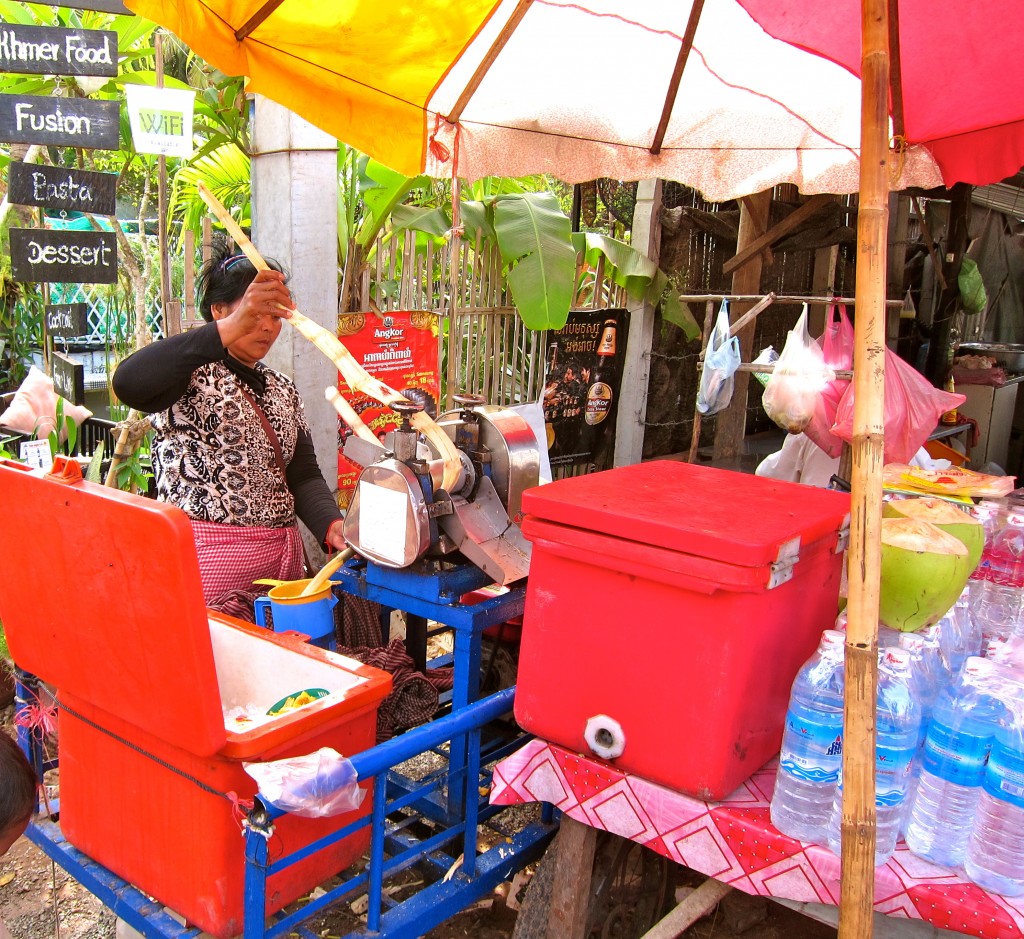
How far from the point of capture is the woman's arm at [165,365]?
2566 millimetres

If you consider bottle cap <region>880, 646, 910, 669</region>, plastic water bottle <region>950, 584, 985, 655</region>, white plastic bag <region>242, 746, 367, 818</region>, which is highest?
bottle cap <region>880, 646, 910, 669</region>

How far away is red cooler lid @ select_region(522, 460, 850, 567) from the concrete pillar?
2.46m

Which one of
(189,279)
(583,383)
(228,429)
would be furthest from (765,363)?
(189,279)

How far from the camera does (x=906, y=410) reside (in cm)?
366

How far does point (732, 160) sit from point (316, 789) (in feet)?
7.38

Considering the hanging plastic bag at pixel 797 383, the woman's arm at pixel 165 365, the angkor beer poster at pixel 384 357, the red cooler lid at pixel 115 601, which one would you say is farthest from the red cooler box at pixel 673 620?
the angkor beer poster at pixel 384 357

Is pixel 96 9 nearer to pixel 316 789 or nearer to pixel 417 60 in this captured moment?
pixel 417 60

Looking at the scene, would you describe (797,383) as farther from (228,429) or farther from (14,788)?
(14,788)

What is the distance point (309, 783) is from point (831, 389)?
3056 mm

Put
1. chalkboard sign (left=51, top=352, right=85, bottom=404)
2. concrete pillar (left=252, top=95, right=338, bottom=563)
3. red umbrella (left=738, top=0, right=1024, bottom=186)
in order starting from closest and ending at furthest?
1. red umbrella (left=738, top=0, right=1024, bottom=186)
2. concrete pillar (left=252, top=95, right=338, bottom=563)
3. chalkboard sign (left=51, top=352, right=85, bottom=404)

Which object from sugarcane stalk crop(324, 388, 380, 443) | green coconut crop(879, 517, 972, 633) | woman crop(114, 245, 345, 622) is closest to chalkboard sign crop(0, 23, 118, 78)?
woman crop(114, 245, 345, 622)

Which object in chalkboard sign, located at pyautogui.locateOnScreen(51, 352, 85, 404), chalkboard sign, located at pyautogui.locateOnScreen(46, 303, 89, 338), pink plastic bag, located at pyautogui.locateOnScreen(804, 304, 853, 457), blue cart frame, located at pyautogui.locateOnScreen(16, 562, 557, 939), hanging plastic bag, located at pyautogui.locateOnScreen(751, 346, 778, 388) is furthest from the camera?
chalkboard sign, located at pyautogui.locateOnScreen(51, 352, 85, 404)

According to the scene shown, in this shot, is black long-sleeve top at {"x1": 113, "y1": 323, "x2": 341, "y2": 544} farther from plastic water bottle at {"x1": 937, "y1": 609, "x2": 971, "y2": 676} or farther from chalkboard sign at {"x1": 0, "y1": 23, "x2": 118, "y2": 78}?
plastic water bottle at {"x1": 937, "y1": 609, "x2": 971, "y2": 676}

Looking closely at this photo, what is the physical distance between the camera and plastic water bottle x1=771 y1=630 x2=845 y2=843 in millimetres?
1475
